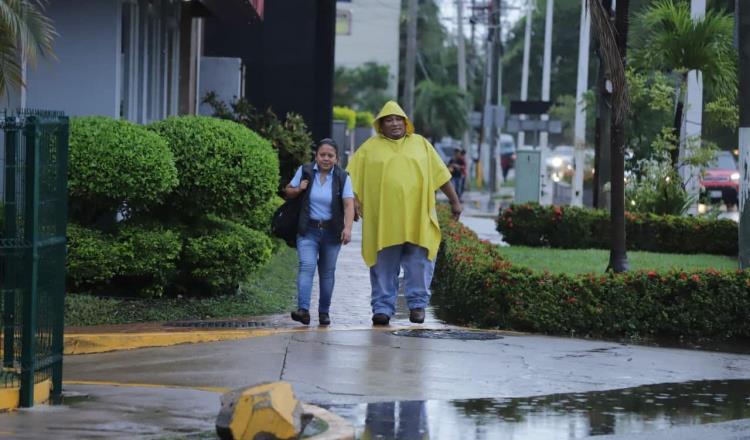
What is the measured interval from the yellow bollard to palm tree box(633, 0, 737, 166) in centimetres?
1642

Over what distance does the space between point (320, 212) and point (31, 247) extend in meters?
4.07

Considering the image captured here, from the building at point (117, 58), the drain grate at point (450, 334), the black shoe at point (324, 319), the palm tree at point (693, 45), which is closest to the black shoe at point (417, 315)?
the drain grate at point (450, 334)

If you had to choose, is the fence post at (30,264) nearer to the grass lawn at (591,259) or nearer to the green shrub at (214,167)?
the green shrub at (214,167)

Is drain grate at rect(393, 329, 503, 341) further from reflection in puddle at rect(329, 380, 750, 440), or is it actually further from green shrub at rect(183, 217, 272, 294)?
reflection in puddle at rect(329, 380, 750, 440)

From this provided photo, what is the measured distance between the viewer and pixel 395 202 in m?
12.2

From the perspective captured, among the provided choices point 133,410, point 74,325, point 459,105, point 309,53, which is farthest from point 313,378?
point 459,105

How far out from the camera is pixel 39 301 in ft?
28.4

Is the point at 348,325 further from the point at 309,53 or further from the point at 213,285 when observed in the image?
the point at 309,53

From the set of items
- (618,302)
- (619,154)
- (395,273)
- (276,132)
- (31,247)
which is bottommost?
(618,302)

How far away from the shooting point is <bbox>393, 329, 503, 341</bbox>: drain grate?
39.0 ft

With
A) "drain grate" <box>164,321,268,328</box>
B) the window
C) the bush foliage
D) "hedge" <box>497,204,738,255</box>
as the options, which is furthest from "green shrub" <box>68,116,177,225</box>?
the window

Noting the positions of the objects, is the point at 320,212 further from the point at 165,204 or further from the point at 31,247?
the point at 31,247

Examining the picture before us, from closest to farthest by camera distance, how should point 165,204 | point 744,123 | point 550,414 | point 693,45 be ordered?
1. point 550,414
2. point 165,204
3. point 744,123
4. point 693,45

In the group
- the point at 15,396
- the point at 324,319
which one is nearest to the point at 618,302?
the point at 324,319
